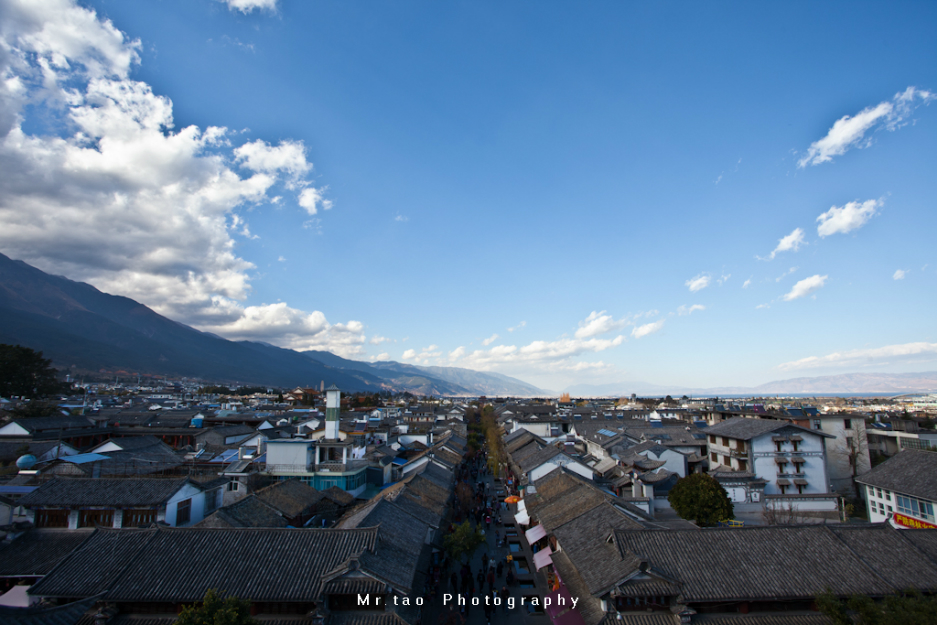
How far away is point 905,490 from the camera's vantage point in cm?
2705

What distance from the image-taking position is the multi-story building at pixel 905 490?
26.0 metres

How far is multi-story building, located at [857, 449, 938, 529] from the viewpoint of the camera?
85.5 feet

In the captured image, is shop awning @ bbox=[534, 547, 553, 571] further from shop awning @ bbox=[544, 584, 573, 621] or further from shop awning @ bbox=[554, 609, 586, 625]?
shop awning @ bbox=[554, 609, 586, 625]

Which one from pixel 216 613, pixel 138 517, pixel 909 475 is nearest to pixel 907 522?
pixel 909 475

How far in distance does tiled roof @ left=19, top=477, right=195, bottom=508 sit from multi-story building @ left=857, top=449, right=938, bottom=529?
134 feet

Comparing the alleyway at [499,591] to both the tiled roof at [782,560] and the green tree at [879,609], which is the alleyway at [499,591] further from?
the green tree at [879,609]

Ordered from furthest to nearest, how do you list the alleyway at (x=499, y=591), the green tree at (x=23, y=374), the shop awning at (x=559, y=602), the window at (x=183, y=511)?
the green tree at (x=23, y=374), the window at (x=183, y=511), the alleyway at (x=499, y=591), the shop awning at (x=559, y=602)

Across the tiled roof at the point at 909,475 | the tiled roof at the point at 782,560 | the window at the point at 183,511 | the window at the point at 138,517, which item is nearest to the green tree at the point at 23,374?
the window at the point at 183,511

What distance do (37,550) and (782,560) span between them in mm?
31658

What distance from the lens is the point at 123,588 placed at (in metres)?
15.7

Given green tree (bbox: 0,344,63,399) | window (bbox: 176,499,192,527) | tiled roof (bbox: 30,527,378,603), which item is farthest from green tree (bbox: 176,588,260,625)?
green tree (bbox: 0,344,63,399)

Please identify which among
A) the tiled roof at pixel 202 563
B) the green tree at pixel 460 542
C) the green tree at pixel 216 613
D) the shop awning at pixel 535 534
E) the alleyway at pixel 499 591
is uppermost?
the green tree at pixel 216 613

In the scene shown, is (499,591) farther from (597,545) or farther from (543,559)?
(597,545)

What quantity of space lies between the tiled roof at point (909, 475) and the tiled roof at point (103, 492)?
41.3m
